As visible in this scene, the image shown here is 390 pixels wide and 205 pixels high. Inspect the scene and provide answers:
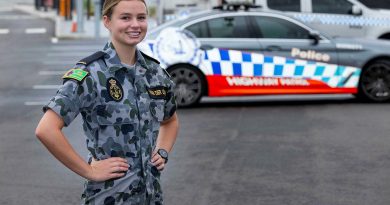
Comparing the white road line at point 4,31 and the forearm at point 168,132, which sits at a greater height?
the forearm at point 168,132

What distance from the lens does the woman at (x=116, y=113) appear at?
399cm

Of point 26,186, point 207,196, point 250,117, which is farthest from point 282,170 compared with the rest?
point 250,117

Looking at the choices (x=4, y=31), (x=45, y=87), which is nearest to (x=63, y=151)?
(x=45, y=87)

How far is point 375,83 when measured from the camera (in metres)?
15.3

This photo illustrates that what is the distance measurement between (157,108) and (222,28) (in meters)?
11.1

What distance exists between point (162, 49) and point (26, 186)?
603cm

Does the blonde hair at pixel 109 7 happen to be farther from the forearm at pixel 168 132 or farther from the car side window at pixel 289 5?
the car side window at pixel 289 5

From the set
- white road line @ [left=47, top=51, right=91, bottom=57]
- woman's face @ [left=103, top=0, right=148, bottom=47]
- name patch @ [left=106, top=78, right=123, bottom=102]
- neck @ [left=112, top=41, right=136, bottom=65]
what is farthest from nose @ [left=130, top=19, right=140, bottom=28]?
white road line @ [left=47, top=51, right=91, bottom=57]

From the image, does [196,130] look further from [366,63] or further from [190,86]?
[366,63]

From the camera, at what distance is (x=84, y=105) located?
4.04 meters

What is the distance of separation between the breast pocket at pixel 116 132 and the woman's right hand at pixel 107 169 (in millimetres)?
46

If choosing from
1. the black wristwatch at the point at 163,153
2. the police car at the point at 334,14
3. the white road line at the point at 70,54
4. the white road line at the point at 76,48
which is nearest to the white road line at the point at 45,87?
the police car at the point at 334,14

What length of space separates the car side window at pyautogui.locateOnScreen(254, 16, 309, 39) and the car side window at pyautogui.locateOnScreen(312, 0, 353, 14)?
180 inches

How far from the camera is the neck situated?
4.07 meters
